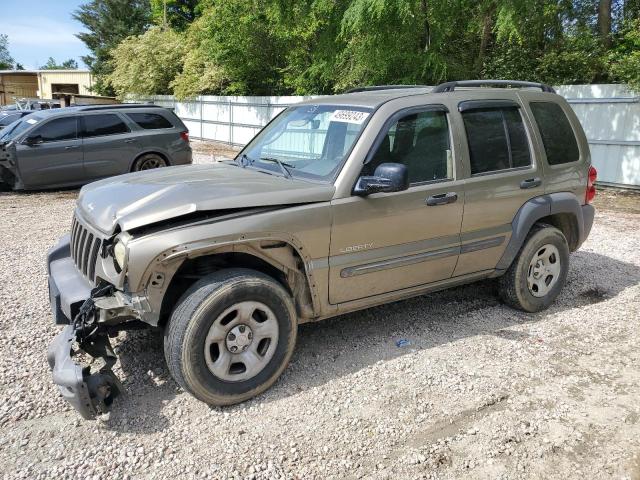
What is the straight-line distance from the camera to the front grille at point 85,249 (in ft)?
11.8

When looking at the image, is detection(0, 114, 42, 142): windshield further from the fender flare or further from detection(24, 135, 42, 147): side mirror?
the fender flare

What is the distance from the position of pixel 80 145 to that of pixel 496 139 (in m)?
9.00

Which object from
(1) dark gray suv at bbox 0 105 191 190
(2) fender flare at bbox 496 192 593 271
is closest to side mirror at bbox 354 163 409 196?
(2) fender flare at bbox 496 192 593 271

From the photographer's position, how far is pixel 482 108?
4.60 meters

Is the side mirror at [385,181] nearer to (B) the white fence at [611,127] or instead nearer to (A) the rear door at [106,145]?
(A) the rear door at [106,145]

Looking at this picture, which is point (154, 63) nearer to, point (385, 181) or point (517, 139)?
point (517, 139)

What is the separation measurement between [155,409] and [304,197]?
1657mm

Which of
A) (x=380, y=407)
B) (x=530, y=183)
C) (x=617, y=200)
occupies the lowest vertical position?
(x=380, y=407)

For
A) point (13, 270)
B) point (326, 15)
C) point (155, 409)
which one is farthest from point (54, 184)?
point (155, 409)

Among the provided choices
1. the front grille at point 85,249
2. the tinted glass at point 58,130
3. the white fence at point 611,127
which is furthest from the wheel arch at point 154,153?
the white fence at point 611,127

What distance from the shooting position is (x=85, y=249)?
3.74 m

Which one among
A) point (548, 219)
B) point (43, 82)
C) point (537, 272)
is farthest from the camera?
point (43, 82)

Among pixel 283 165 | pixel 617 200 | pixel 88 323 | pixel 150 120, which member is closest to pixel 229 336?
pixel 88 323

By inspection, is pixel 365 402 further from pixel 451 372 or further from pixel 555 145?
pixel 555 145
